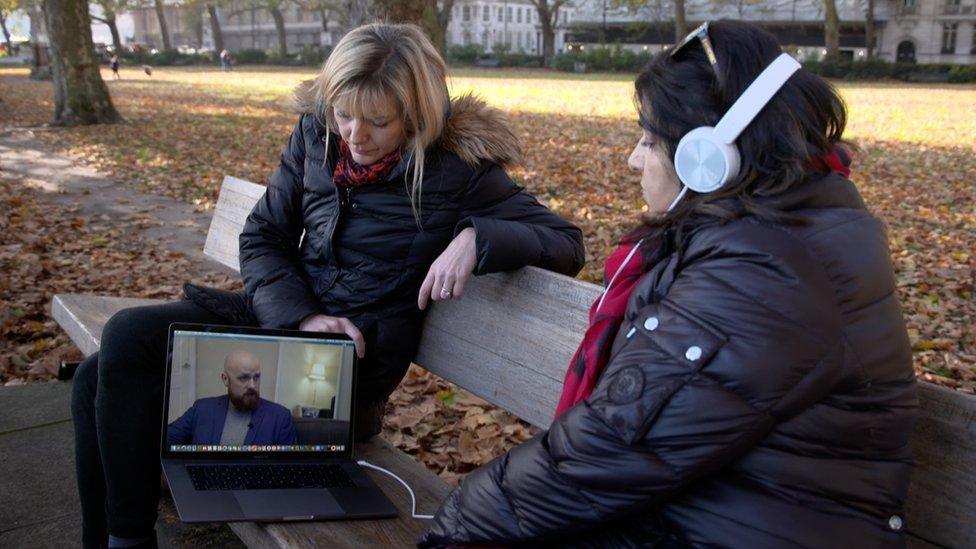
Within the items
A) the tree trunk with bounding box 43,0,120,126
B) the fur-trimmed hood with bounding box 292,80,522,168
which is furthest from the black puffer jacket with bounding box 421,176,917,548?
the tree trunk with bounding box 43,0,120,126

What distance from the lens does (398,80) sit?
283 cm

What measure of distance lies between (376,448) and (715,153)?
1.61 m

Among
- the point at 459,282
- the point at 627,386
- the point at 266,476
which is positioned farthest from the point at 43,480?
the point at 627,386

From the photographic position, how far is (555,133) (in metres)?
17.0

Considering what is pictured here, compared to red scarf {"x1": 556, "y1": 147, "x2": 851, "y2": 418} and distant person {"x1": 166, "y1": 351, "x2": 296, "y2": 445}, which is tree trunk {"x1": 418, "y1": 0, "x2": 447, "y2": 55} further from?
red scarf {"x1": 556, "y1": 147, "x2": 851, "y2": 418}

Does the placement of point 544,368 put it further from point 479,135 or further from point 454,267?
point 479,135

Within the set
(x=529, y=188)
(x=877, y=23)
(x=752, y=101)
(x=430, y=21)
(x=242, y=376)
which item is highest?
(x=430, y=21)

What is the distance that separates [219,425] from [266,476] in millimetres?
206

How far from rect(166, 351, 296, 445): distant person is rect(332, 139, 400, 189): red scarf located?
596 mm

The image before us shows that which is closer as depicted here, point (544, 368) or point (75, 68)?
point (544, 368)

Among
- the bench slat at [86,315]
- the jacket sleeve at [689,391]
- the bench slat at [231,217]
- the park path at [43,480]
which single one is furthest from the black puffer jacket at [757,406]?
the bench slat at [231,217]

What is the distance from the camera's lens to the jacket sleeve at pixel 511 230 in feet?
8.63

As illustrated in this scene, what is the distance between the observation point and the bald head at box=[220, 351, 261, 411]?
107 inches

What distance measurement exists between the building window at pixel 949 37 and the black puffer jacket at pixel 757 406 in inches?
3069
